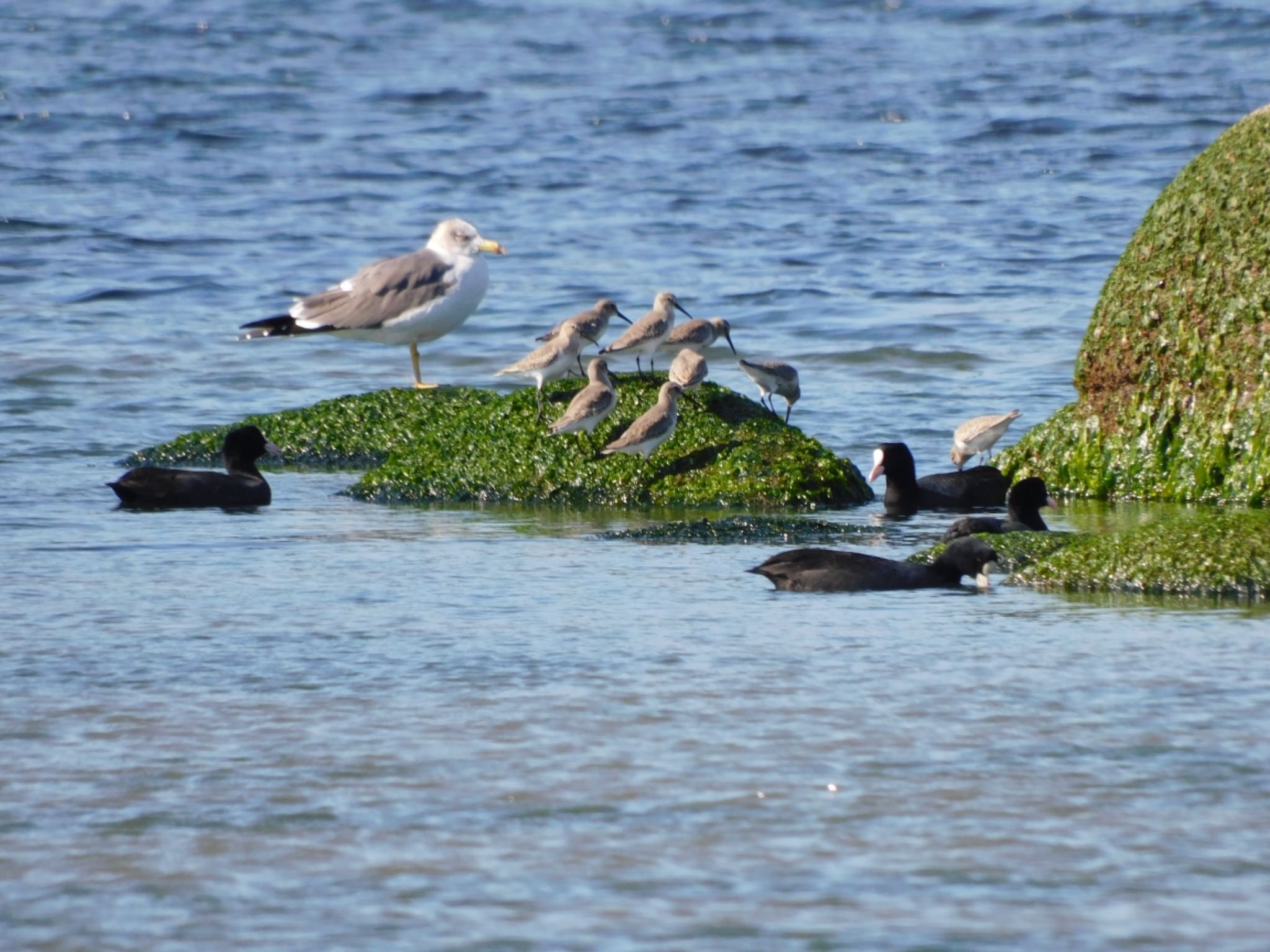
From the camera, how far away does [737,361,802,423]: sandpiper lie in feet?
43.9

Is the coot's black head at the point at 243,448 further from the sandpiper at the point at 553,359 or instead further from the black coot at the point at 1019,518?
the black coot at the point at 1019,518

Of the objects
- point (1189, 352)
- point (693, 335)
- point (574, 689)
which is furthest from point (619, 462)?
point (574, 689)

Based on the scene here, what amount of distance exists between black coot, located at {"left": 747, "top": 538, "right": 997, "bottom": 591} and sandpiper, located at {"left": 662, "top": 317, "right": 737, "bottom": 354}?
4.86 metres

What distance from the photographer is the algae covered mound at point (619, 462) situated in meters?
12.2

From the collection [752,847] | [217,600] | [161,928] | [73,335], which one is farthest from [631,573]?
[73,335]

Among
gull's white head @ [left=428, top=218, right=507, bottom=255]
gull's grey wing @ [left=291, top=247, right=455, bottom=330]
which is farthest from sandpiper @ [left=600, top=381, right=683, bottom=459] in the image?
gull's white head @ [left=428, top=218, right=507, bottom=255]

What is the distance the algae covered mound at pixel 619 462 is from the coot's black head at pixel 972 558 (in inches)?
122

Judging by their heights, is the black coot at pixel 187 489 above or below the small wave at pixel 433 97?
below

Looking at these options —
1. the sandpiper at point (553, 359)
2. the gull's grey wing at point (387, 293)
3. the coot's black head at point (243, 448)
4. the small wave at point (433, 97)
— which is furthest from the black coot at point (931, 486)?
the small wave at point (433, 97)

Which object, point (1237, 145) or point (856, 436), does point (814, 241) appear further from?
point (1237, 145)

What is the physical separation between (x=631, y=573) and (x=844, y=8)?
44.7 meters

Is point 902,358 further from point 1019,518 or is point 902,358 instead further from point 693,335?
point 1019,518

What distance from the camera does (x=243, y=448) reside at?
42.2ft

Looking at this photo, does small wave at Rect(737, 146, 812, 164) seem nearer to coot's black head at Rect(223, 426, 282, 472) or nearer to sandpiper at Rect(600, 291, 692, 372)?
sandpiper at Rect(600, 291, 692, 372)
